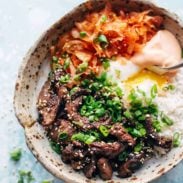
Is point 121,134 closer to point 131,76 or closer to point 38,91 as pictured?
point 131,76

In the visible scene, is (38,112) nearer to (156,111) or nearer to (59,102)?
(59,102)

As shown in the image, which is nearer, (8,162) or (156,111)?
(156,111)

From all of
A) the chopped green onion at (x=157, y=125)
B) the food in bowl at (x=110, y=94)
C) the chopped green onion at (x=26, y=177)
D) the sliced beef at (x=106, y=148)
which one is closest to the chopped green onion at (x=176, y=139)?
the food in bowl at (x=110, y=94)

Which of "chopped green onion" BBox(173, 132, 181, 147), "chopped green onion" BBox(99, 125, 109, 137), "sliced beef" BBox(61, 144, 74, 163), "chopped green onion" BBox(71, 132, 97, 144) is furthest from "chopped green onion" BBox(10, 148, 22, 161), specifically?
"chopped green onion" BBox(173, 132, 181, 147)

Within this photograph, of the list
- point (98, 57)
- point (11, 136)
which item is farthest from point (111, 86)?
point (11, 136)

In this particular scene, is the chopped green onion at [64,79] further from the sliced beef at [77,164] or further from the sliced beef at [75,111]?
the sliced beef at [77,164]

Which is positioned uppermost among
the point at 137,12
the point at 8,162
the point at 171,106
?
the point at 137,12

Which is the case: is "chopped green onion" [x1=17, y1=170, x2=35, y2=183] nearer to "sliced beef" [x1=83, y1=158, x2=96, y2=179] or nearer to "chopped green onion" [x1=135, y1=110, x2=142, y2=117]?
"sliced beef" [x1=83, y1=158, x2=96, y2=179]
